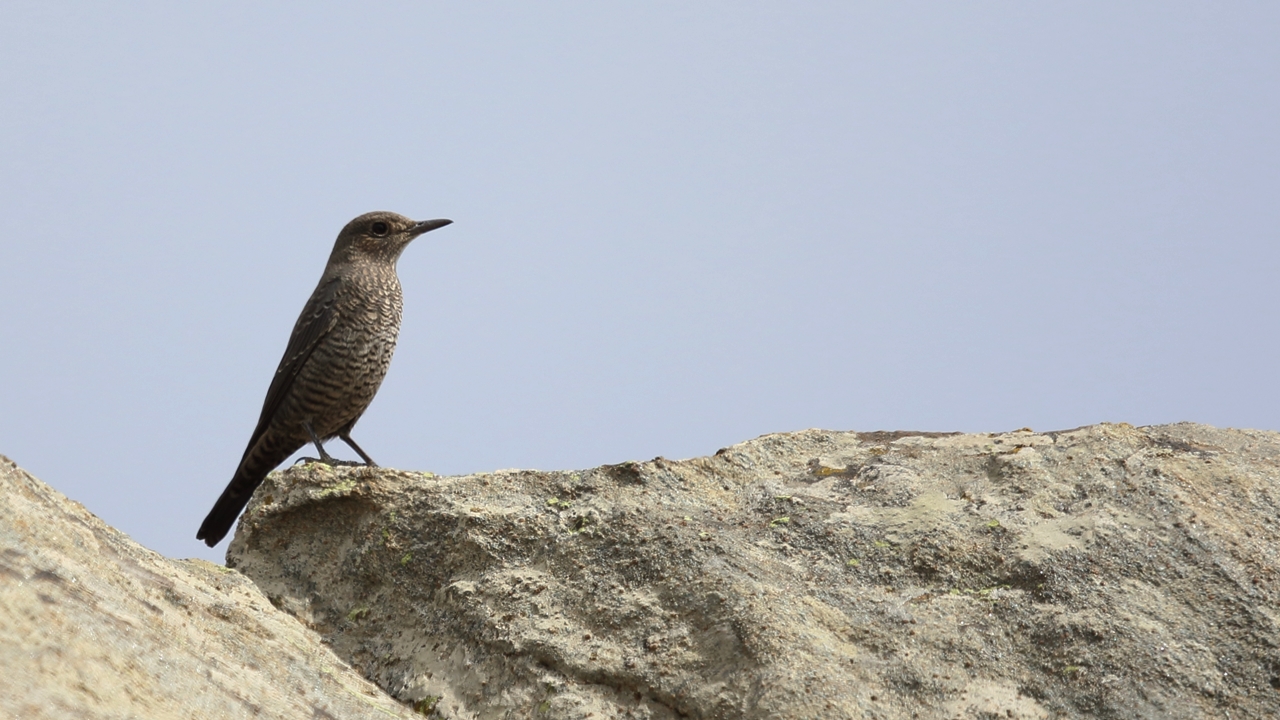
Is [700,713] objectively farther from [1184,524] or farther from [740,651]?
[1184,524]

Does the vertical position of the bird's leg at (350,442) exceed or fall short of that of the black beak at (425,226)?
it falls short

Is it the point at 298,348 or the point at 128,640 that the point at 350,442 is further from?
the point at 128,640

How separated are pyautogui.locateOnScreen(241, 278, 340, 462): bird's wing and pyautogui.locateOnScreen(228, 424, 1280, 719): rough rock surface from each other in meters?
2.93

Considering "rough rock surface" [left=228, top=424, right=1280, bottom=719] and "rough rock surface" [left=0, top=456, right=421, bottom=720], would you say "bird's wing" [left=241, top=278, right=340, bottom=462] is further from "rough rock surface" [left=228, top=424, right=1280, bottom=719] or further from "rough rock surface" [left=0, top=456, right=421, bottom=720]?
"rough rock surface" [left=0, top=456, right=421, bottom=720]

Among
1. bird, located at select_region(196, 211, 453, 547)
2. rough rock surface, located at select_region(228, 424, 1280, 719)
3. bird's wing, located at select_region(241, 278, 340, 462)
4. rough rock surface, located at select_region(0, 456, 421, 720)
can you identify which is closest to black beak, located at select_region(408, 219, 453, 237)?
bird, located at select_region(196, 211, 453, 547)

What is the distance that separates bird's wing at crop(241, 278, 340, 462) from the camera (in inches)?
306

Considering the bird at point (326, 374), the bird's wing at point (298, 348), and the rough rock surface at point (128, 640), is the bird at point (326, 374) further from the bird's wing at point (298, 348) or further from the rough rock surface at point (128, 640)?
the rough rock surface at point (128, 640)

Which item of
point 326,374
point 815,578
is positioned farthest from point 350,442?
point 815,578

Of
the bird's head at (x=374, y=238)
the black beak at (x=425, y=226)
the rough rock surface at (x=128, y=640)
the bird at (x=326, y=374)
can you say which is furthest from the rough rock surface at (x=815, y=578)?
the black beak at (x=425, y=226)

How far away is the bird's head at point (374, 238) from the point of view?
8.45m

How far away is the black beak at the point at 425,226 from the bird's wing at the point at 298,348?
0.85m

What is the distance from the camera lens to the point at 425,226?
8672 mm

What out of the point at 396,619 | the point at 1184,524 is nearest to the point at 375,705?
the point at 396,619

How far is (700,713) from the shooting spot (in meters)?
3.81
